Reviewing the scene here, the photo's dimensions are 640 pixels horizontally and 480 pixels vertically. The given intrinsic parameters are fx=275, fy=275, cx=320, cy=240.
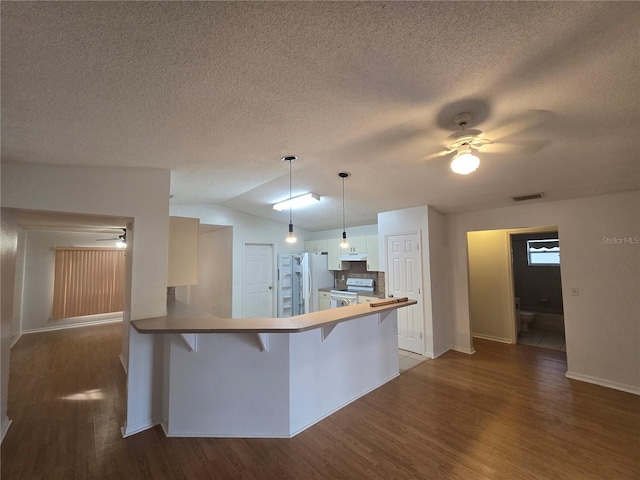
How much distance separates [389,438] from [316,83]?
8.83 ft

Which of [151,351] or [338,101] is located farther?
[151,351]

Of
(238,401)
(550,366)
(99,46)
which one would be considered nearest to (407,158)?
(99,46)

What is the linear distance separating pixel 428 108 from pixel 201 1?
145 cm

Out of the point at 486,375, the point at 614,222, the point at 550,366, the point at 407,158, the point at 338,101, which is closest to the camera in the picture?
the point at 338,101

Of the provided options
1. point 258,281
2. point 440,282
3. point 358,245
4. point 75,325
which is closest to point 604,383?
point 440,282

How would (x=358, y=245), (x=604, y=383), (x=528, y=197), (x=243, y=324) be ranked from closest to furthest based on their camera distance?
(x=243, y=324) < (x=604, y=383) < (x=528, y=197) < (x=358, y=245)

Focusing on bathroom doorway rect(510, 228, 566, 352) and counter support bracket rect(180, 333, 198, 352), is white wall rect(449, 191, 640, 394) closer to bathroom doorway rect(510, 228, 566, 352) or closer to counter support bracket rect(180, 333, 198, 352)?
bathroom doorway rect(510, 228, 566, 352)

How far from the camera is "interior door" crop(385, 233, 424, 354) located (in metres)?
4.26

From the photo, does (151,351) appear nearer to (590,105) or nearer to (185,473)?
(185,473)

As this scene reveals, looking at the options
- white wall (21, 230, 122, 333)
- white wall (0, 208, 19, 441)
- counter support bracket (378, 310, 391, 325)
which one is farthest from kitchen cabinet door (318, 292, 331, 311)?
white wall (21, 230, 122, 333)

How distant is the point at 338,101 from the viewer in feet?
5.53

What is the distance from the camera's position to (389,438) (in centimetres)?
228

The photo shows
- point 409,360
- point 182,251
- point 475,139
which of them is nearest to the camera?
point 475,139

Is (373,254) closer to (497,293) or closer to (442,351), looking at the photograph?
(442,351)
